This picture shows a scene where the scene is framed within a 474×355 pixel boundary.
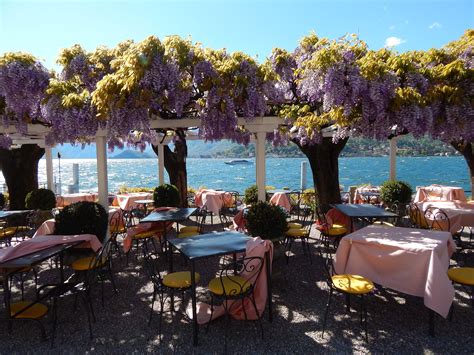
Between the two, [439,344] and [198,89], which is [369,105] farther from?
[439,344]

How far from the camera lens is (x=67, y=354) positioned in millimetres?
3254

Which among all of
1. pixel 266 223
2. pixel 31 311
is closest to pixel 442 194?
pixel 266 223

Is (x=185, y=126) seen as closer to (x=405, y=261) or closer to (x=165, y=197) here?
(x=165, y=197)

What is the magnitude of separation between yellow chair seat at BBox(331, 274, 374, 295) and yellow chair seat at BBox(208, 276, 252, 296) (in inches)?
38.8

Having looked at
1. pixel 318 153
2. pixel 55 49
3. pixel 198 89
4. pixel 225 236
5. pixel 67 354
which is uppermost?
pixel 55 49

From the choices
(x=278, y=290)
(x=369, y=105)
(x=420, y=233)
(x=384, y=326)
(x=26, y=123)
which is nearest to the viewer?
(x=384, y=326)

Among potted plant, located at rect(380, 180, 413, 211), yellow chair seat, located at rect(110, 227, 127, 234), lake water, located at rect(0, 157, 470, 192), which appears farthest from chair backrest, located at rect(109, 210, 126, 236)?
lake water, located at rect(0, 157, 470, 192)

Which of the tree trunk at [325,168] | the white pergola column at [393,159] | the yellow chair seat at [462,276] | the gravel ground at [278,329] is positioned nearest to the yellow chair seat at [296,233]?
the gravel ground at [278,329]

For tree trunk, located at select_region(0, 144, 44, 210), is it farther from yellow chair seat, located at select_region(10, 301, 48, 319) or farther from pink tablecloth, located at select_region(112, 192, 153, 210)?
yellow chair seat, located at select_region(10, 301, 48, 319)

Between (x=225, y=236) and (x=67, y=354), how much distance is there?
7.07 feet

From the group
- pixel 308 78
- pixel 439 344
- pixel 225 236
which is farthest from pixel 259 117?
pixel 439 344

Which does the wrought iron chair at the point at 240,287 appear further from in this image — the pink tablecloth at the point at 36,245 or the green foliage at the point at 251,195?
the green foliage at the point at 251,195

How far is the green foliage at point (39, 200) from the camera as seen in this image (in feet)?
30.3

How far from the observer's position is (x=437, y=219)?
6.38 m
